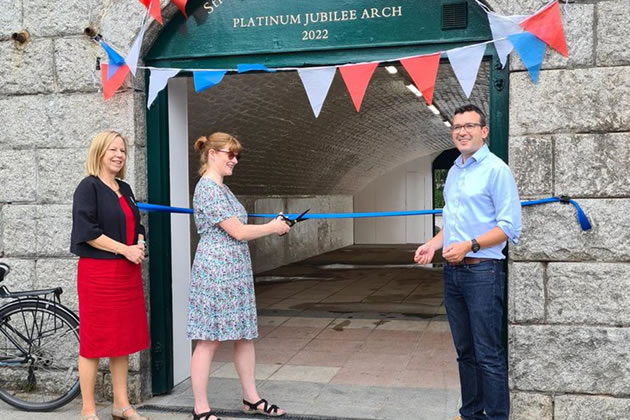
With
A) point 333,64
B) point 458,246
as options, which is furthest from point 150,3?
point 458,246

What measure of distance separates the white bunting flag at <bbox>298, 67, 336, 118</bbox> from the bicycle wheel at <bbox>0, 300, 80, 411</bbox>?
2176 millimetres

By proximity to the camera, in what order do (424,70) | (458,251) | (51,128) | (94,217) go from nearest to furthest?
(458,251) → (94,217) → (424,70) → (51,128)

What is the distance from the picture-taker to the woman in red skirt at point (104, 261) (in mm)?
4078

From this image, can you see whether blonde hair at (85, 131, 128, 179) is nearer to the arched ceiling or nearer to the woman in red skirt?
the woman in red skirt

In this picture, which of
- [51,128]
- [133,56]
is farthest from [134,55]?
[51,128]

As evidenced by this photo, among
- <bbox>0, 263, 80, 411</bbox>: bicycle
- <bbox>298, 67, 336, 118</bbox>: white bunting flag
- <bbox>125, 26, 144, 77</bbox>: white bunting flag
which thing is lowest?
<bbox>0, 263, 80, 411</bbox>: bicycle

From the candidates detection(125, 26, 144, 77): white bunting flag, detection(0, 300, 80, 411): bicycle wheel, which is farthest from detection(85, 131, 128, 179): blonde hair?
detection(0, 300, 80, 411): bicycle wheel

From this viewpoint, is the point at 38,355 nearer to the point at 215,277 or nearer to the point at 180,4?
the point at 215,277

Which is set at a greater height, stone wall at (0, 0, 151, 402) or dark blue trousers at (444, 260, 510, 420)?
stone wall at (0, 0, 151, 402)

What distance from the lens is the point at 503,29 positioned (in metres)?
4.22

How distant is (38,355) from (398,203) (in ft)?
59.3

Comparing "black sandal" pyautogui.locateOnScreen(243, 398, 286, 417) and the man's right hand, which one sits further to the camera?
"black sandal" pyautogui.locateOnScreen(243, 398, 286, 417)

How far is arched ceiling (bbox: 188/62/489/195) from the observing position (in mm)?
8672

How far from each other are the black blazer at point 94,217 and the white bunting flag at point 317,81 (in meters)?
1.42
